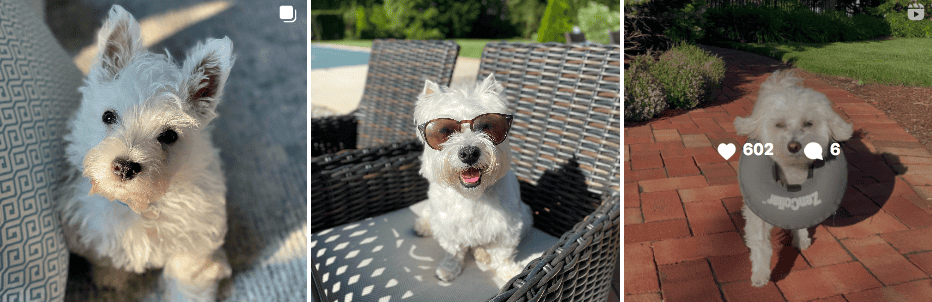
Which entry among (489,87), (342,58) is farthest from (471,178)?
(342,58)

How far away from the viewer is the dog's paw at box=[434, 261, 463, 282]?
64.9 inches

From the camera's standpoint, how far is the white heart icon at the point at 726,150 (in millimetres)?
1167

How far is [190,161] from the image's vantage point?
1132 mm

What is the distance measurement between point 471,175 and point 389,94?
161 centimetres

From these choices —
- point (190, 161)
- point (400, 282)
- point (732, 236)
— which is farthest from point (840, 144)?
point (190, 161)

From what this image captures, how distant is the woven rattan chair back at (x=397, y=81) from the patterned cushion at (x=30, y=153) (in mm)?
A: 1728

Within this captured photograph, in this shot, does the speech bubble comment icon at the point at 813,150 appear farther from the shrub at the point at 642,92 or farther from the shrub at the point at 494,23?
the shrub at the point at 494,23

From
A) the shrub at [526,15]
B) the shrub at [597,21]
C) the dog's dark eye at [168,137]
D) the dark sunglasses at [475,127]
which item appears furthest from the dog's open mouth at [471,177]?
the shrub at [526,15]

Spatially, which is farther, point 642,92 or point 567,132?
point 567,132

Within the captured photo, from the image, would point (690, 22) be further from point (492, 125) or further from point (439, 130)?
point (439, 130)

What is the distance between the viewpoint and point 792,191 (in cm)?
112

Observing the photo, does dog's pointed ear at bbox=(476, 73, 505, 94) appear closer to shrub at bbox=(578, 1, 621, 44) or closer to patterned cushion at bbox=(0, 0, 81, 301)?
patterned cushion at bbox=(0, 0, 81, 301)

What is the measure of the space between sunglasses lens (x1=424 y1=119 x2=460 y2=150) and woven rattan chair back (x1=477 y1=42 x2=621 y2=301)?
0.45 metres

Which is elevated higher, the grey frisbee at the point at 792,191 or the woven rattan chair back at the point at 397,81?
the woven rattan chair back at the point at 397,81
